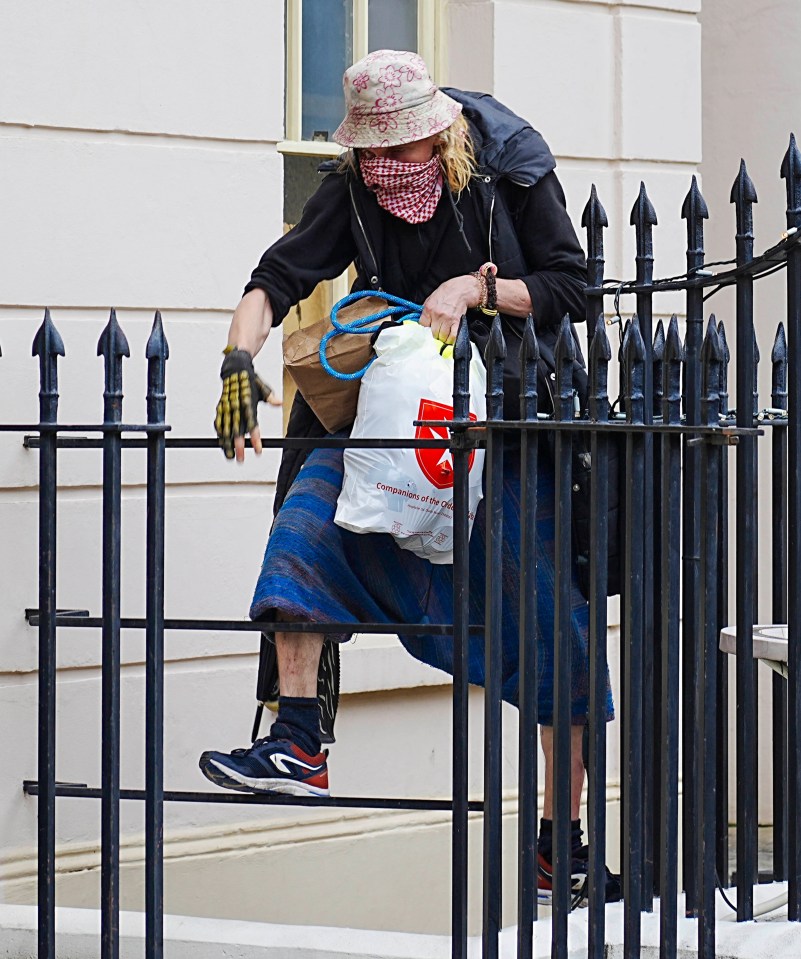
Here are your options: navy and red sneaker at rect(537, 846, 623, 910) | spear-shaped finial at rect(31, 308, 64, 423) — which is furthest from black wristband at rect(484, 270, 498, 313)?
navy and red sneaker at rect(537, 846, 623, 910)

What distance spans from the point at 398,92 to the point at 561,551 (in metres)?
1.28

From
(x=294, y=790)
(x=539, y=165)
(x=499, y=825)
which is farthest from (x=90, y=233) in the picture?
(x=499, y=825)

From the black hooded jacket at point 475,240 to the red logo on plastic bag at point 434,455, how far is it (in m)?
0.27

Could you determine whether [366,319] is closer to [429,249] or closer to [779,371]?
[429,249]

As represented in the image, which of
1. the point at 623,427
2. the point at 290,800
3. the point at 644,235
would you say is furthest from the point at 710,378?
the point at 290,800

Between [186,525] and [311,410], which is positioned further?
[186,525]

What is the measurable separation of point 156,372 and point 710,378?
3.85 ft

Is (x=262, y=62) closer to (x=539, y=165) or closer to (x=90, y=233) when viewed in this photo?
(x=90, y=233)

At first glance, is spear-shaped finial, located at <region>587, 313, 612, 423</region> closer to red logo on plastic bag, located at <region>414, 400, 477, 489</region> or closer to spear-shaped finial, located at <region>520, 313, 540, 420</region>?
spear-shaped finial, located at <region>520, 313, 540, 420</region>

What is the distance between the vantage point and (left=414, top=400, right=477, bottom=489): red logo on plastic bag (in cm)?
375

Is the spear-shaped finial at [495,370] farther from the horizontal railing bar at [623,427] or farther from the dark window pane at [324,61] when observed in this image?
the dark window pane at [324,61]

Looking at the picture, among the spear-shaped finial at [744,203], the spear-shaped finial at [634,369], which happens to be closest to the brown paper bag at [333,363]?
the spear-shaped finial at [634,369]

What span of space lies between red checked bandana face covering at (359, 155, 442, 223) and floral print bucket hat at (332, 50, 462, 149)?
0.08 metres

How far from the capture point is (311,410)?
4.14m
